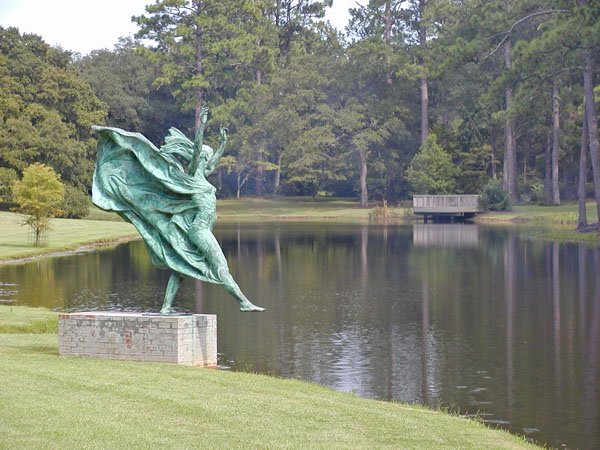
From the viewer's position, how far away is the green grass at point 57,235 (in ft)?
131

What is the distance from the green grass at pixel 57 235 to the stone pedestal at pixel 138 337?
954 inches

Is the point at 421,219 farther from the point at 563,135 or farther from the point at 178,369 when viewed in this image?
the point at 178,369

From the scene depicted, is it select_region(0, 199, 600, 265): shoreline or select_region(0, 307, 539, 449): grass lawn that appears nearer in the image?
select_region(0, 307, 539, 449): grass lawn

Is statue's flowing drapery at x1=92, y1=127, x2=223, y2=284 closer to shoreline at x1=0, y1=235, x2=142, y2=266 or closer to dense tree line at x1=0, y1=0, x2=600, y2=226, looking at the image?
shoreline at x1=0, y1=235, x2=142, y2=266

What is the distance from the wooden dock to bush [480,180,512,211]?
795mm

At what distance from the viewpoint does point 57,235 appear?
4922 centimetres

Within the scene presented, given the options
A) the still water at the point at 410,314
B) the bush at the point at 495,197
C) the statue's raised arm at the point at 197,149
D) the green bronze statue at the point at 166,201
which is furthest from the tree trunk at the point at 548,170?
the green bronze statue at the point at 166,201

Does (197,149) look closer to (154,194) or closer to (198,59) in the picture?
(154,194)

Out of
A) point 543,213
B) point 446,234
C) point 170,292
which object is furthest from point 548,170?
point 170,292

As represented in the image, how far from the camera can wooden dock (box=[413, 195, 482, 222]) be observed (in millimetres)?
67688

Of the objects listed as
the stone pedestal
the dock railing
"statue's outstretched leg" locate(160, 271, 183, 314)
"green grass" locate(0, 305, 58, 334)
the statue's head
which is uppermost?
the statue's head

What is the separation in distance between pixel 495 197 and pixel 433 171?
6621 millimetres

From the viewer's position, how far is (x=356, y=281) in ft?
99.0

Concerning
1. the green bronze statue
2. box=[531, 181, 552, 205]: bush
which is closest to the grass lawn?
the green bronze statue
